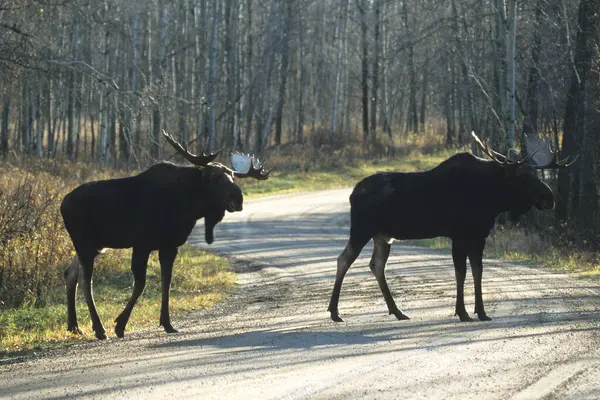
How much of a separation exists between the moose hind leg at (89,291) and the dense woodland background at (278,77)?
8.57ft

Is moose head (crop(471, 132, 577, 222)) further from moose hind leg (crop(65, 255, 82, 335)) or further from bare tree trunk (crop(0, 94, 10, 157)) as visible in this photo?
bare tree trunk (crop(0, 94, 10, 157))

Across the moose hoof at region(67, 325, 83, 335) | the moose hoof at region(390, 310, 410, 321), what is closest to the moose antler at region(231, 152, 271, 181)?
the moose hoof at region(390, 310, 410, 321)

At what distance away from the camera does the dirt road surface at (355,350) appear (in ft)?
25.4

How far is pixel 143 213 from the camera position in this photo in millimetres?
11242

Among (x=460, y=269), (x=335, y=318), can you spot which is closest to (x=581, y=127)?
(x=460, y=269)

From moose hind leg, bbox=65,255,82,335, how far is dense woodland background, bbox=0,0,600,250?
257cm

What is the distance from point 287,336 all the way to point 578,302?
14.9ft

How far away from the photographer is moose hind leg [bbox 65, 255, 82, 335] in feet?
37.4

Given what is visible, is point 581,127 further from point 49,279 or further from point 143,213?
point 143,213

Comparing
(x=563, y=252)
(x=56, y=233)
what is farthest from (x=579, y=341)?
(x=563, y=252)

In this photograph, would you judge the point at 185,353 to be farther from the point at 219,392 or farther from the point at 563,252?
the point at 563,252

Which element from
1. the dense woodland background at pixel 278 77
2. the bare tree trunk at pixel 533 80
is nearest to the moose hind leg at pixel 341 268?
the dense woodland background at pixel 278 77

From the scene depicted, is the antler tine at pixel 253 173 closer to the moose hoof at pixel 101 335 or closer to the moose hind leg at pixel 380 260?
the moose hind leg at pixel 380 260

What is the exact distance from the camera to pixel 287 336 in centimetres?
1055
